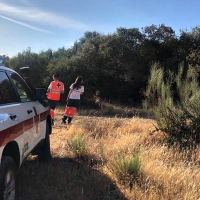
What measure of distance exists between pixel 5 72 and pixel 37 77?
18.4 metres

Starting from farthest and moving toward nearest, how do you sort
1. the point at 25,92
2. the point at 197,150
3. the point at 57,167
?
the point at 197,150 < the point at 57,167 < the point at 25,92

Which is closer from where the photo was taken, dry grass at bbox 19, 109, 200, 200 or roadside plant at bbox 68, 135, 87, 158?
dry grass at bbox 19, 109, 200, 200

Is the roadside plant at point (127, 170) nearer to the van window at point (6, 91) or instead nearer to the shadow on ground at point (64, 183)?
the shadow on ground at point (64, 183)

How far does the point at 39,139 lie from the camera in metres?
4.88

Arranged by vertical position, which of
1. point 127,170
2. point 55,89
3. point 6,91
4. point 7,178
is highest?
point 6,91

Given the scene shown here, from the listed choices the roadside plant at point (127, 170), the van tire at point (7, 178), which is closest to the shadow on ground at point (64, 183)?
the roadside plant at point (127, 170)

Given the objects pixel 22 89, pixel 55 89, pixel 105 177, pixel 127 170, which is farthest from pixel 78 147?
pixel 55 89

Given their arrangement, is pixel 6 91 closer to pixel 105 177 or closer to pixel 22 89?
pixel 22 89

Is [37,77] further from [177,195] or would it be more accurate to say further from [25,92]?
A: [177,195]

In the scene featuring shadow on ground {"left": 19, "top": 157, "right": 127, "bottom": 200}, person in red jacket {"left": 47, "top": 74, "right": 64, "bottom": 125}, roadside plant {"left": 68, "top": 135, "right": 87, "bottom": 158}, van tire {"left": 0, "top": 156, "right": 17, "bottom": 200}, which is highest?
person in red jacket {"left": 47, "top": 74, "right": 64, "bottom": 125}

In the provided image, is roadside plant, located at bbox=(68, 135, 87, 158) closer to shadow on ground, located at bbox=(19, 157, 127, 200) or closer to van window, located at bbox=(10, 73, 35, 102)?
shadow on ground, located at bbox=(19, 157, 127, 200)

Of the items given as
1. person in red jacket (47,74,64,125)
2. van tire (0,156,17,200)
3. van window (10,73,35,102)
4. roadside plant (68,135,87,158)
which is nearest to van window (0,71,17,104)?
van window (10,73,35,102)

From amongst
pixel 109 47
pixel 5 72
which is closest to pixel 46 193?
pixel 5 72

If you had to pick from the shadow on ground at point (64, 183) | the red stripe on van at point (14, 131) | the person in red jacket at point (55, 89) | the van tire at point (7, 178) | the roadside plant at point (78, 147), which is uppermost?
the person in red jacket at point (55, 89)
